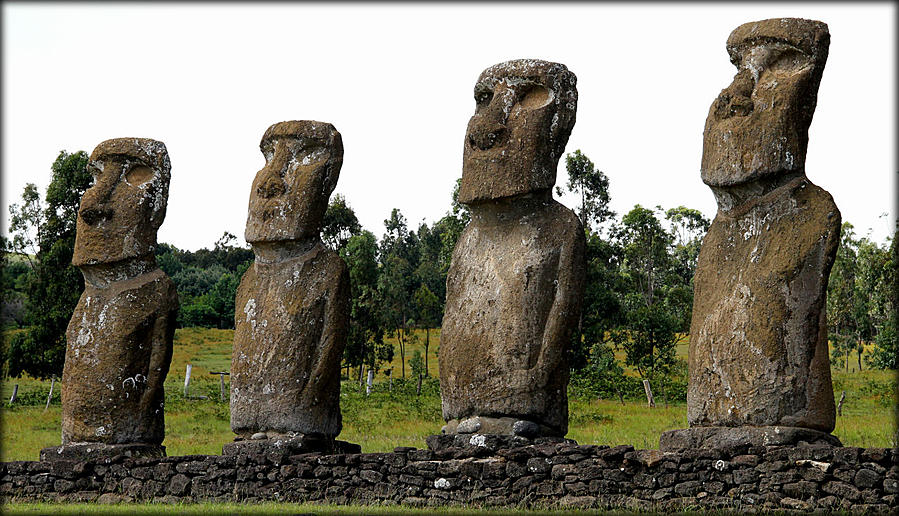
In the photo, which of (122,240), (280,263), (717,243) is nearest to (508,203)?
(717,243)

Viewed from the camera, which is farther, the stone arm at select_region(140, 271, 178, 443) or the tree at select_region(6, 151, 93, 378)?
the tree at select_region(6, 151, 93, 378)

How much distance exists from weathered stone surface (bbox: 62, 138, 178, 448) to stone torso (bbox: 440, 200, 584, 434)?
14.6 ft

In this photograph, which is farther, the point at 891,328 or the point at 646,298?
the point at 646,298

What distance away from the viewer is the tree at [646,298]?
89.8ft

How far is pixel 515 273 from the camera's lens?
42.2 ft

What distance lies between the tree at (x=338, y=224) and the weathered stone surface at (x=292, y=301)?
19.3 meters

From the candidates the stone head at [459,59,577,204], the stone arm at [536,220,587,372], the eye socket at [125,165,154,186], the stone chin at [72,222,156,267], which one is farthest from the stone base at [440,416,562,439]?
the eye socket at [125,165,154,186]

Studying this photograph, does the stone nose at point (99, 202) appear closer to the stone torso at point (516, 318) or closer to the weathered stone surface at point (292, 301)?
the weathered stone surface at point (292, 301)

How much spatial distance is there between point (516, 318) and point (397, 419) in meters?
11.7

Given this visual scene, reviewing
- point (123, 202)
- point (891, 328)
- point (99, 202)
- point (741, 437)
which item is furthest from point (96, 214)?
point (891, 328)

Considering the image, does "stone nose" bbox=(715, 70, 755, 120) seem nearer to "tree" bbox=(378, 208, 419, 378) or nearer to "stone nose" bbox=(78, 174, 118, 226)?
"stone nose" bbox=(78, 174, 118, 226)

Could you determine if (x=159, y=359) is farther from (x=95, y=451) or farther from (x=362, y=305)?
(x=362, y=305)

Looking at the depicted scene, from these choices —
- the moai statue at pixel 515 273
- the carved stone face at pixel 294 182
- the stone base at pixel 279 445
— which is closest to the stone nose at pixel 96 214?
the carved stone face at pixel 294 182

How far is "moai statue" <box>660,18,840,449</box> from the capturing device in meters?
11.2
